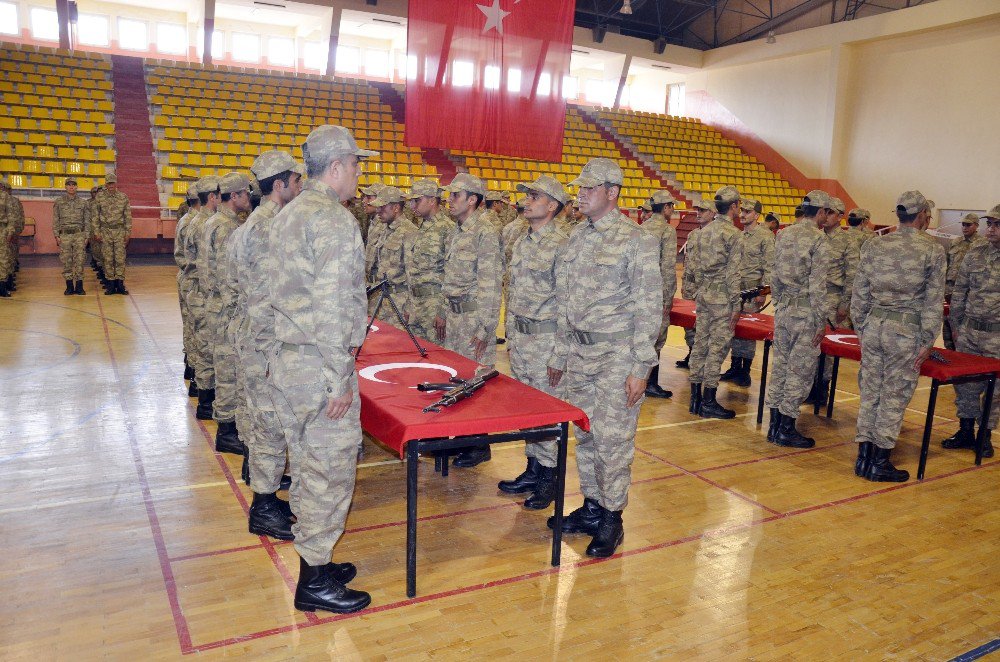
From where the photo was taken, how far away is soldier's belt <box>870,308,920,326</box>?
447 centimetres

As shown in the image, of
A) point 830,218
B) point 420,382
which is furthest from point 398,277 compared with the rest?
point 830,218

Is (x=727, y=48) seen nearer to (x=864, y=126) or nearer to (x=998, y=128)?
(x=864, y=126)

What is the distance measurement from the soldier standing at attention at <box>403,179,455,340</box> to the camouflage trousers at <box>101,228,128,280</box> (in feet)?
22.1

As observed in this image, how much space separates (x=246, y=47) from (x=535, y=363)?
21.4m

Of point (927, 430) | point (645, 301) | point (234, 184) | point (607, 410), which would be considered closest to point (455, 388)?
point (607, 410)

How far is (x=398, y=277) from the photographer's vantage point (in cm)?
580

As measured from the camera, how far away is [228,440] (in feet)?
15.2

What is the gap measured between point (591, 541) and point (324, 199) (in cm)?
205

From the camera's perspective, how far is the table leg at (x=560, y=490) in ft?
10.3

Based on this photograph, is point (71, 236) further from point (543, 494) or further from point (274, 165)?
point (543, 494)

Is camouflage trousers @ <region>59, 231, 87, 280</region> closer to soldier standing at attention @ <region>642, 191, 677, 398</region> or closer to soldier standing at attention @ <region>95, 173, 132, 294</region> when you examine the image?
soldier standing at attention @ <region>95, 173, 132, 294</region>

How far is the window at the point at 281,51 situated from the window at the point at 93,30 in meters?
4.47

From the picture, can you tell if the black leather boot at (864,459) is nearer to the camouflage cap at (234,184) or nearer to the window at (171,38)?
the camouflage cap at (234,184)

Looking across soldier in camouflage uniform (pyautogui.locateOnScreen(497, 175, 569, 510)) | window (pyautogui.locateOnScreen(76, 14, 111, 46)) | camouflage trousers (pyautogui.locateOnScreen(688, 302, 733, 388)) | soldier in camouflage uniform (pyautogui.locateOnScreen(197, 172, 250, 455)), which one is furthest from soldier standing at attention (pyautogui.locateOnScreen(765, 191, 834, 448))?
window (pyautogui.locateOnScreen(76, 14, 111, 46))
